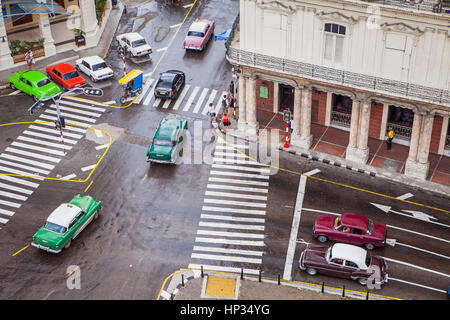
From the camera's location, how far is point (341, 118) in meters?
63.0

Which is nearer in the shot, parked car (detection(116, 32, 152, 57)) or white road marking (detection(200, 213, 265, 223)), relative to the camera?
white road marking (detection(200, 213, 265, 223))

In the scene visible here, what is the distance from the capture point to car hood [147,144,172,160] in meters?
58.4

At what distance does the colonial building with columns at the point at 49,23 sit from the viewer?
237ft

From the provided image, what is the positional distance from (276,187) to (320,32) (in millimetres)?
12594

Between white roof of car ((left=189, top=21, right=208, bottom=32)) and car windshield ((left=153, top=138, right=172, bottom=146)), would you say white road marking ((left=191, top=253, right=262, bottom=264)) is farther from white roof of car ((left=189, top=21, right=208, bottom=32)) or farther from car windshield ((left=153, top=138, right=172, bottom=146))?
white roof of car ((left=189, top=21, right=208, bottom=32))

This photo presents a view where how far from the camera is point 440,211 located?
176 feet

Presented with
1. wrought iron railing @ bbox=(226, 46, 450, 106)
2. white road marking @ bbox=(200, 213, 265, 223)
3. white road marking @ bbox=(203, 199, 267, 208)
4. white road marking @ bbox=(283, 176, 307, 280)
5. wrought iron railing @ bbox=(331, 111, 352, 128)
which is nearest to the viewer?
white road marking @ bbox=(283, 176, 307, 280)

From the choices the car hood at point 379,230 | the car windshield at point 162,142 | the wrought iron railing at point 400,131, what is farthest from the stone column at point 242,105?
the car hood at point 379,230

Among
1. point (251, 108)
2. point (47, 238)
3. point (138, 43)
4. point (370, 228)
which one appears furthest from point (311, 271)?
point (138, 43)

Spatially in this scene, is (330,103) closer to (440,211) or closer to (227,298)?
(440,211)

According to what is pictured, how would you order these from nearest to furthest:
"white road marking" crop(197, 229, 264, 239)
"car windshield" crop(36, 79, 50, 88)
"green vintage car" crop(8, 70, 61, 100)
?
"white road marking" crop(197, 229, 264, 239), "green vintage car" crop(8, 70, 61, 100), "car windshield" crop(36, 79, 50, 88)

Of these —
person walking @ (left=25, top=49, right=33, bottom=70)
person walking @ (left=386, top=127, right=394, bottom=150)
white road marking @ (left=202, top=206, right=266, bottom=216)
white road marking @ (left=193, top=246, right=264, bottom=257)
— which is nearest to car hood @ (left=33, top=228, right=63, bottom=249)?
white road marking @ (left=193, top=246, right=264, bottom=257)

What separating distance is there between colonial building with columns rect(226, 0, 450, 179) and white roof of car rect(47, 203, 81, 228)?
17936mm

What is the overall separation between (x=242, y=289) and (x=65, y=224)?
44.6 ft
